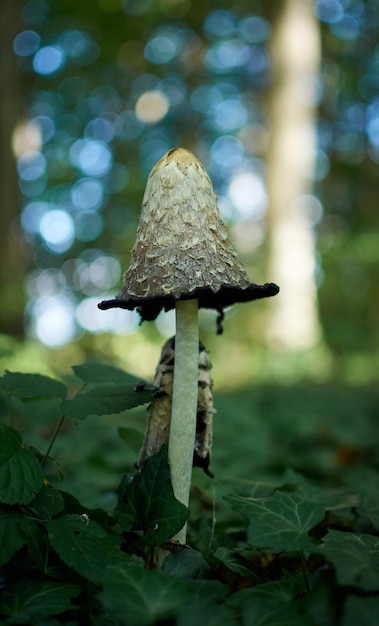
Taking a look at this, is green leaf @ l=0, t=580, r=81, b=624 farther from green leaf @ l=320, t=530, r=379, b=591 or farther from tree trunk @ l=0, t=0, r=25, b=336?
tree trunk @ l=0, t=0, r=25, b=336

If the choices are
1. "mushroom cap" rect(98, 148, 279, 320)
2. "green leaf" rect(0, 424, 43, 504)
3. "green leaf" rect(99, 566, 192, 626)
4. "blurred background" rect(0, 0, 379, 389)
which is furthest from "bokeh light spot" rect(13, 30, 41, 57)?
"green leaf" rect(99, 566, 192, 626)

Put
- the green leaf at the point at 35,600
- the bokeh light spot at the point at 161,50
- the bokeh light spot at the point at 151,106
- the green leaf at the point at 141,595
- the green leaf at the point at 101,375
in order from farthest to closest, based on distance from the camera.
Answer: the bokeh light spot at the point at 151,106
the bokeh light spot at the point at 161,50
the green leaf at the point at 101,375
the green leaf at the point at 35,600
the green leaf at the point at 141,595

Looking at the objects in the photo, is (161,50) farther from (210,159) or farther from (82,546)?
(82,546)

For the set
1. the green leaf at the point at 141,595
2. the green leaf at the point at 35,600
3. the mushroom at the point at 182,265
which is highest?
the mushroom at the point at 182,265

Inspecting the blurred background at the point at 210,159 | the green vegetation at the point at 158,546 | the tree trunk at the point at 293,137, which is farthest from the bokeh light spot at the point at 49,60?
the green vegetation at the point at 158,546

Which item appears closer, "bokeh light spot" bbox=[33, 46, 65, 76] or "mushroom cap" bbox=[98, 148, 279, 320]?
"mushroom cap" bbox=[98, 148, 279, 320]

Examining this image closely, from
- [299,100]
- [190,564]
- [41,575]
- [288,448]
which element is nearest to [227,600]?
[190,564]

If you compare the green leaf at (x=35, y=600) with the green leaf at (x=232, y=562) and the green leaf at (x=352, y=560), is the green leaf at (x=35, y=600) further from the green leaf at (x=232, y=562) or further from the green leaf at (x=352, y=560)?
the green leaf at (x=352, y=560)
